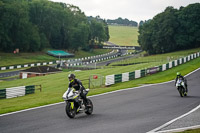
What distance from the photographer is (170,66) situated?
49344 millimetres

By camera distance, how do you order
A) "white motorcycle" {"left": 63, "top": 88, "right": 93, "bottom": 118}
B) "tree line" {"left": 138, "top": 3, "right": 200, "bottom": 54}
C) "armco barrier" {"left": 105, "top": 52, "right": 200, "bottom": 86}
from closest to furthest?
"white motorcycle" {"left": 63, "top": 88, "right": 93, "bottom": 118} < "armco barrier" {"left": 105, "top": 52, "right": 200, "bottom": 86} < "tree line" {"left": 138, "top": 3, "right": 200, "bottom": 54}

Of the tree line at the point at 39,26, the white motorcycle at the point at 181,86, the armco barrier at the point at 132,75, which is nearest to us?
the white motorcycle at the point at 181,86

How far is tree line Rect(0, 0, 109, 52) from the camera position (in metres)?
88.2

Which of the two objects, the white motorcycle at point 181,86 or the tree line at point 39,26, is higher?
the tree line at point 39,26

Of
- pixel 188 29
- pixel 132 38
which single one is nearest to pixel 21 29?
pixel 188 29

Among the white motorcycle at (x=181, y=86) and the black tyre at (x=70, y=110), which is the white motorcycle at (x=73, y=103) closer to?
the black tyre at (x=70, y=110)

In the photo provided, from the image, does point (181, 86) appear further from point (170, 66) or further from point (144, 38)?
point (144, 38)

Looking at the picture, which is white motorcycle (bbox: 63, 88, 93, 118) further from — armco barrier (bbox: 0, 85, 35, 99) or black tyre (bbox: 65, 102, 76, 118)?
armco barrier (bbox: 0, 85, 35, 99)

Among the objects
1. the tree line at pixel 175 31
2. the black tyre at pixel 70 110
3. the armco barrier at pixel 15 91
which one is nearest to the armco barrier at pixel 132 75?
the armco barrier at pixel 15 91

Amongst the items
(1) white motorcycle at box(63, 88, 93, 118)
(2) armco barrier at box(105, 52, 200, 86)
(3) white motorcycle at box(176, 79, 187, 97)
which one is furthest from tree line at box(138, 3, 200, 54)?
(1) white motorcycle at box(63, 88, 93, 118)

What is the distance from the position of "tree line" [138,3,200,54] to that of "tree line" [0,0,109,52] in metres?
27.9

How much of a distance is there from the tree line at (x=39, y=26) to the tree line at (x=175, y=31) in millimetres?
27943

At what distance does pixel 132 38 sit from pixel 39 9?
99.9 m

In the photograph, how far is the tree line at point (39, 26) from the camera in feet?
290
